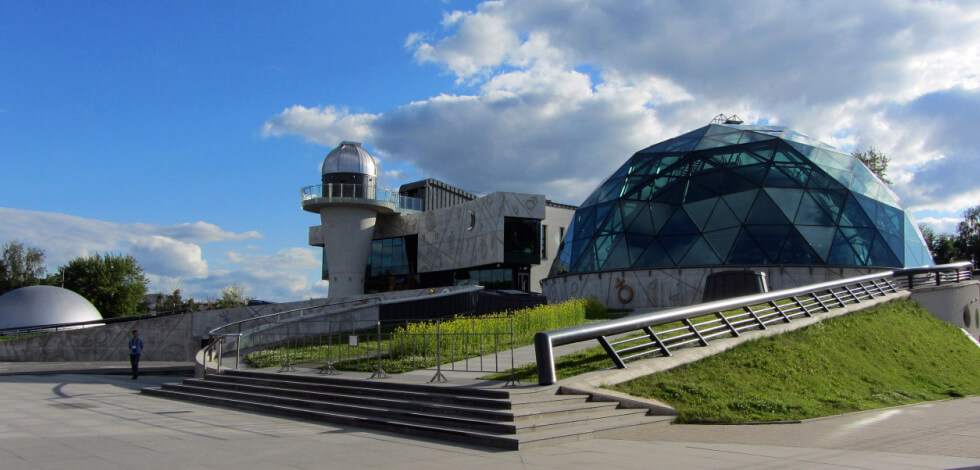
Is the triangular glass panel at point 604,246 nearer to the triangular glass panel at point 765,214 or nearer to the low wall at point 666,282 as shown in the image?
the low wall at point 666,282

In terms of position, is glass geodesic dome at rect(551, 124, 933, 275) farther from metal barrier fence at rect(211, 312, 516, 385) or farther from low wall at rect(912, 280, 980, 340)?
metal barrier fence at rect(211, 312, 516, 385)

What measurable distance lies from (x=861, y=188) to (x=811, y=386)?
21.9m

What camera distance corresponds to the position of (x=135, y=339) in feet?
71.2

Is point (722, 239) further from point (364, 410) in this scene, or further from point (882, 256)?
point (364, 410)

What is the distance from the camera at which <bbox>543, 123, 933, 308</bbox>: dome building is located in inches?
1097

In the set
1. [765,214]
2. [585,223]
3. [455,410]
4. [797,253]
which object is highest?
[585,223]

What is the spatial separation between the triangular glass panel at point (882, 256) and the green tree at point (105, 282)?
6269 centimetres

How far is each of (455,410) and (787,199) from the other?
23.6 m

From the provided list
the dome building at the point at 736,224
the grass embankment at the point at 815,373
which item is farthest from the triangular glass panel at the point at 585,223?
the grass embankment at the point at 815,373

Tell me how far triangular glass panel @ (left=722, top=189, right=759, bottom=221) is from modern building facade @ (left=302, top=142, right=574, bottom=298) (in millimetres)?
18817

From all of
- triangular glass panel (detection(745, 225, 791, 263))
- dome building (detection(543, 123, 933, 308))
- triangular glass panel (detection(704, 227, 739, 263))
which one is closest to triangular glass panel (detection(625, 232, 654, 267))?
dome building (detection(543, 123, 933, 308))

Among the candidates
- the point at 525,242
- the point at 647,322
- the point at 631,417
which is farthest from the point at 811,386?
the point at 525,242

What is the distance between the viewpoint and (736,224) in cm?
2881

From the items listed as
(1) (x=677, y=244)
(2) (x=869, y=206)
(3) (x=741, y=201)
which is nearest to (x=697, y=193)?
(3) (x=741, y=201)
